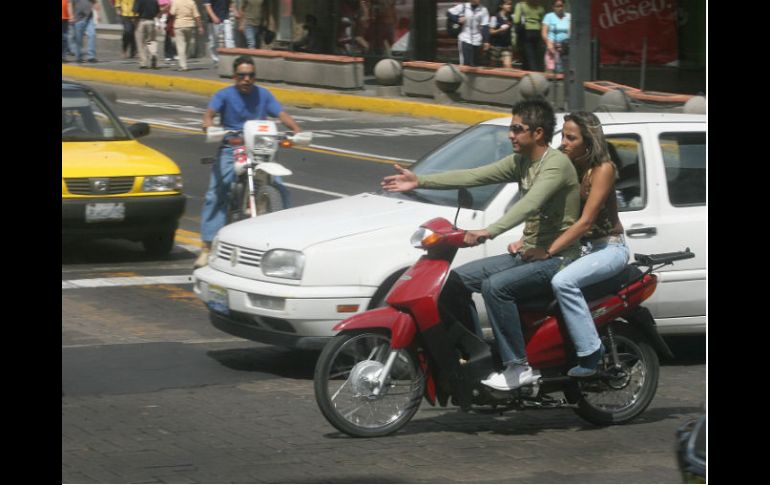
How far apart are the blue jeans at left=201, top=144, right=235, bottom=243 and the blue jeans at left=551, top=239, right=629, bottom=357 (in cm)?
493

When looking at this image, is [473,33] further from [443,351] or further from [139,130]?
[443,351]

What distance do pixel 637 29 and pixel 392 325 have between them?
→ 22069 mm

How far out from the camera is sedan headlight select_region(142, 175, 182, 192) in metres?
12.7

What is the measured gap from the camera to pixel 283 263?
27.5 feet

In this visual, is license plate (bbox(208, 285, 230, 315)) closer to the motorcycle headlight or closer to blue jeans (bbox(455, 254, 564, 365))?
blue jeans (bbox(455, 254, 564, 365))

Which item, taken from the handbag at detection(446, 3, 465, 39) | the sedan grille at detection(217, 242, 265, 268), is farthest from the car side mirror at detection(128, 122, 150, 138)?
the handbag at detection(446, 3, 465, 39)

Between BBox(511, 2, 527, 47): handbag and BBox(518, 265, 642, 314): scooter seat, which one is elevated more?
BBox(511, 2, 527, 47): handbag

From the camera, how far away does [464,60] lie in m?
28.0

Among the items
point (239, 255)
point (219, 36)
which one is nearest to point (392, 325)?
point (239, 255)

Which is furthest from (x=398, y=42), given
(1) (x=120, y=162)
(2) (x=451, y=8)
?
(1) (x=120, y=162)

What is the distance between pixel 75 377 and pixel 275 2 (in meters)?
25.7

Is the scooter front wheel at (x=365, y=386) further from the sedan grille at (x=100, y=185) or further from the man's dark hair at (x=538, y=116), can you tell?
the sedan grille at (x=100, y=185)

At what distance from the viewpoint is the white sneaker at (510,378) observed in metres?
7.20
